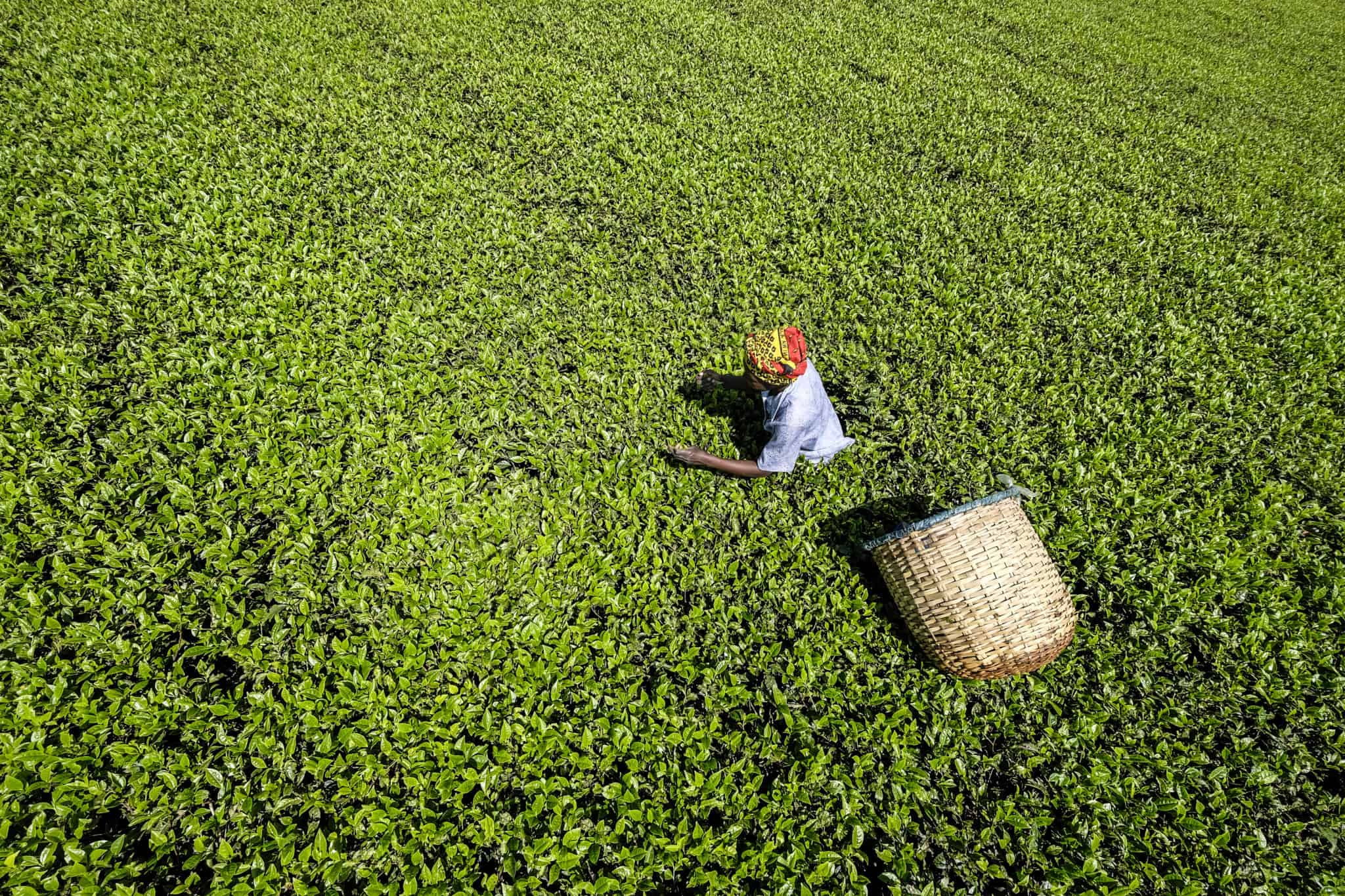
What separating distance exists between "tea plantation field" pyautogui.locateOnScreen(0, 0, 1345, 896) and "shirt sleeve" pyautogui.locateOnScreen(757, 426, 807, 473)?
1.19ft

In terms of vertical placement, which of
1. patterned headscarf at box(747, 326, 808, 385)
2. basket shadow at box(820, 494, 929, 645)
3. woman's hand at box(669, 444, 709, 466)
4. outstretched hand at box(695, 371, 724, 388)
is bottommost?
basket shadow at box(820, 494, 929, 645)

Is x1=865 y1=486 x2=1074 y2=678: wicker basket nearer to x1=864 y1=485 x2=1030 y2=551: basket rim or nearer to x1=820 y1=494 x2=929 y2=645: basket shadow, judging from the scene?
x1=864 y1=485 x2=1030 y2=551: basket rim

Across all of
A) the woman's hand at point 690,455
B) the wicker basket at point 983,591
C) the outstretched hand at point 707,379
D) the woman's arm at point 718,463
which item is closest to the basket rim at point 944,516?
the wicker basket at point 983,591

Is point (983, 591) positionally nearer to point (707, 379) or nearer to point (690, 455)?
point (690, 455)

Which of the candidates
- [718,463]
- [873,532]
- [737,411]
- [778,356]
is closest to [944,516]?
[873,532]

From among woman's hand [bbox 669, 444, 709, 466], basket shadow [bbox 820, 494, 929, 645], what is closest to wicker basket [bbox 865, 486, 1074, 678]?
basket shadow [bbox 820, 494, 929, 645]

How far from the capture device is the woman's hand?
389cm

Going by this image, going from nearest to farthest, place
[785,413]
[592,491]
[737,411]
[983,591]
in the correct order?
[983,591], [785,413], [592,491], [737,411]

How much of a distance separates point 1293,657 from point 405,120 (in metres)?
8.52

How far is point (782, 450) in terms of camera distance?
3.61m

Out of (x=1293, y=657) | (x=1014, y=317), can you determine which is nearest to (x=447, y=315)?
(x=1014, y=317)

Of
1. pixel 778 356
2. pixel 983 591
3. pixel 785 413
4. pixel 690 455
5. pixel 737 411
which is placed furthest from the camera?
pixel 737 411

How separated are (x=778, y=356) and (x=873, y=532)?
141 cm

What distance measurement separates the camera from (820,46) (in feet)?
30.9
